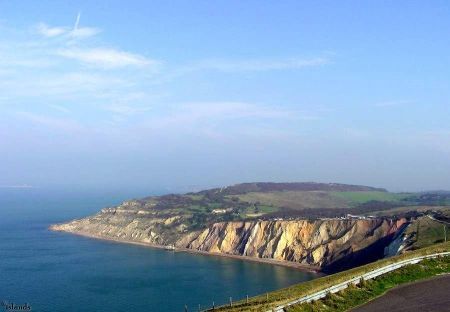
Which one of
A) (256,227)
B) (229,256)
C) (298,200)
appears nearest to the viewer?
(229,256)

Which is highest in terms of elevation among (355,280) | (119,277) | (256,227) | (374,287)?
(355,280)

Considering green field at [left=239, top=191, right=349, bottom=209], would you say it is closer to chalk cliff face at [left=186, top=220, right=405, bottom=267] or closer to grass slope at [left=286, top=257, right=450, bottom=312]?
chalk cliff face at [left=186, top=220, right=405, bottom=267]

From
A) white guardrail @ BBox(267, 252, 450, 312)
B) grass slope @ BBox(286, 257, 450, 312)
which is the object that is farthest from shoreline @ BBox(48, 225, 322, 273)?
grass slope @ BBox(286, 257, 450, 312)

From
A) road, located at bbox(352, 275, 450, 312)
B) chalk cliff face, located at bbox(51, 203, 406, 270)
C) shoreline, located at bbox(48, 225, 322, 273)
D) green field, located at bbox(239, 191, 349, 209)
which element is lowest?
shoreline, located at bbox(48, 225, 322, 273)

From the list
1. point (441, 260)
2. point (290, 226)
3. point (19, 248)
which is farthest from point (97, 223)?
point (441, 260)

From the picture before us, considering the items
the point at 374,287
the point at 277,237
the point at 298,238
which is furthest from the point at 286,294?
the point at 277,237

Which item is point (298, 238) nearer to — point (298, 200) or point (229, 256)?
point (229, 256)
